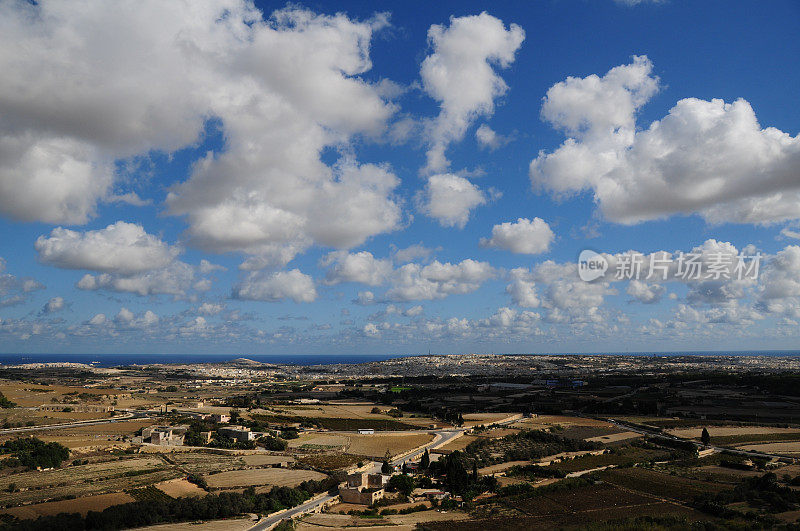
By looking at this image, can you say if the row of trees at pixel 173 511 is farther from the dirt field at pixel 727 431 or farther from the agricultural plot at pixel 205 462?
the dirt field at pixel 727 431

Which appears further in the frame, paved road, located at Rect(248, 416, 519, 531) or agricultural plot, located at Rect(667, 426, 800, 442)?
agricultural plot, located at Rect(667, 426, 800, 442)

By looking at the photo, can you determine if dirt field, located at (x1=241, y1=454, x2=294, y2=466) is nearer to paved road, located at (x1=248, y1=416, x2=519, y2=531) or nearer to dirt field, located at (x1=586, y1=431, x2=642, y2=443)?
paved road, located at (x1=248, y1=416, x2=519, y2=531)

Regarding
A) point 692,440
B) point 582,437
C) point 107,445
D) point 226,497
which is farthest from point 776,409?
point 107,445

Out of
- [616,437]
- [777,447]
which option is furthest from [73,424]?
[777,447]

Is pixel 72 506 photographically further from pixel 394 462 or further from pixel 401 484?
pixel 394 462

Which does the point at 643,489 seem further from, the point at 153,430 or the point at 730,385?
the point at 730,385

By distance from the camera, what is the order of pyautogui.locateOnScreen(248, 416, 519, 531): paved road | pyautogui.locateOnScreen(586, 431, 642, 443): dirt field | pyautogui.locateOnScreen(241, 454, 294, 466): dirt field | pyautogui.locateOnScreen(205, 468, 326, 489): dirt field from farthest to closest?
pyautogui.locateOnScreen(586, 431, 642, 443): dirt field → pyautogui.locateOnScreen(241, 454, 294, 466): dirt field → pyautogui.locateOnScreen(205, 468, 326, 489): dirt field → pyautogui.locateOnScreen(248, 416, 519, 531): paved road

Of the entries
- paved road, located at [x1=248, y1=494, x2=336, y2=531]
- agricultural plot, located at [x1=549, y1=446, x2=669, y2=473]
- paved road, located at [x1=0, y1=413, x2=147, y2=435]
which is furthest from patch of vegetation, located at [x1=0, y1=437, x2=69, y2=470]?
agricultural plot, located at [x1=549, y1=446, x2=669, y2=473]
